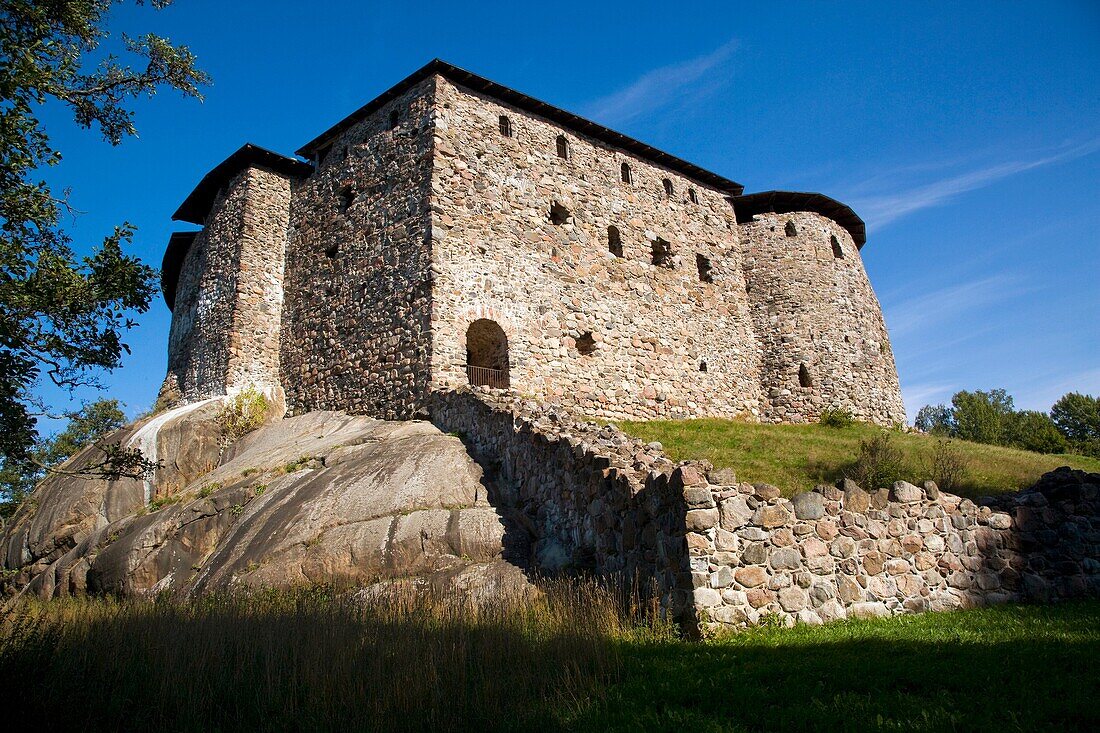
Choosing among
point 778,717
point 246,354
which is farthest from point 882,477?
point 246,354

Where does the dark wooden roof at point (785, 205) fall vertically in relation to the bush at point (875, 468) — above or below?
above

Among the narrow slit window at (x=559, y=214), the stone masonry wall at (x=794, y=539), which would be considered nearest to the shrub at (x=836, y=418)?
the narrow slit window at (x=559, y=214)

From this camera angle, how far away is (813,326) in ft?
88.7

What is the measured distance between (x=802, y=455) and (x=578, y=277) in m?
9.24

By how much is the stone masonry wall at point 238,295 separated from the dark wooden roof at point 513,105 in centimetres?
266

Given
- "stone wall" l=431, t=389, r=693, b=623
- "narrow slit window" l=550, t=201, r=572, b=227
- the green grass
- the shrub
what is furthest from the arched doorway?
the shrub

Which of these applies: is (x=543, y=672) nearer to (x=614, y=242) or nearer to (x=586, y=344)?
(x=586, y=344)

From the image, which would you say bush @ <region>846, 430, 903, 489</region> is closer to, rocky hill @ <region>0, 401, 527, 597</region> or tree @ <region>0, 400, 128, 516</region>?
rocky hill @ <region>0, 401, 527, 597</region>

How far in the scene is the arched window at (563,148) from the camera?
22.4 meters

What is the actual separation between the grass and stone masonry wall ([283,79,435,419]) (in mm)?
10064

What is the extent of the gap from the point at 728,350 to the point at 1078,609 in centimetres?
1740

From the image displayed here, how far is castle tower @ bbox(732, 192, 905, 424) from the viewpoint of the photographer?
26.2 m

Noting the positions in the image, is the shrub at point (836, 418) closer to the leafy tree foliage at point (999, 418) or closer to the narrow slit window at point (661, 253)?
the narrow slit window at point (661, 253)

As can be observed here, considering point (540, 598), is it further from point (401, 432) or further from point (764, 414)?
point (764, 414)
